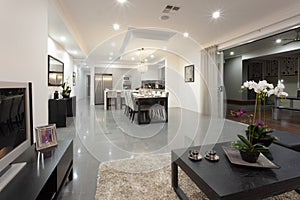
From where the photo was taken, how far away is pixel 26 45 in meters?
2.05

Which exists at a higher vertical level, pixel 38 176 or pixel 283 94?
pixel 283 94

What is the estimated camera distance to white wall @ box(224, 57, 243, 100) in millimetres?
8662

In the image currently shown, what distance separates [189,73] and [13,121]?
6.83 metres

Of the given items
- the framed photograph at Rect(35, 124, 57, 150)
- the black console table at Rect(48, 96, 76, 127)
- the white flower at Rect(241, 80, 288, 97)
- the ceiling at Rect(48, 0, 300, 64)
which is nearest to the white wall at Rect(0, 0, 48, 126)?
the framed photograph at Rect(35, 124, 57, 150)

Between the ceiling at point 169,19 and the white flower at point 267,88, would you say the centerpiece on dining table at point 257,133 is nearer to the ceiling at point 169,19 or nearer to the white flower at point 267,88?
the white flower at point 267,88

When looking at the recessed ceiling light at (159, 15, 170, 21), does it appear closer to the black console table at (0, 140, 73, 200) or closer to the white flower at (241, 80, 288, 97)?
the white flower at (241, 80, 288, 97)

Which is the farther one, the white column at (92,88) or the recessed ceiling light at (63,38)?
the white column at (92,88)

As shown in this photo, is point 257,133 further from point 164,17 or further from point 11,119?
point 164,17

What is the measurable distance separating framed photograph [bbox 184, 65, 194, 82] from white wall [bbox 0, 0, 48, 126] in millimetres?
5673

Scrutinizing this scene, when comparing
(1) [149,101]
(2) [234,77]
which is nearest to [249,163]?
(1) [149,101]

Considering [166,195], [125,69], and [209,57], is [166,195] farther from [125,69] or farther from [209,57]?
[125,69]

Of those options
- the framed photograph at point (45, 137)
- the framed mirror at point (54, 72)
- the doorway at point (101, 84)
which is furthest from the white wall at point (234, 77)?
the framed photograph at point (45, 137)

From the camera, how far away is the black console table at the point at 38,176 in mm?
985

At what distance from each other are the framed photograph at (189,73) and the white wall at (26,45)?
18.6 feet
